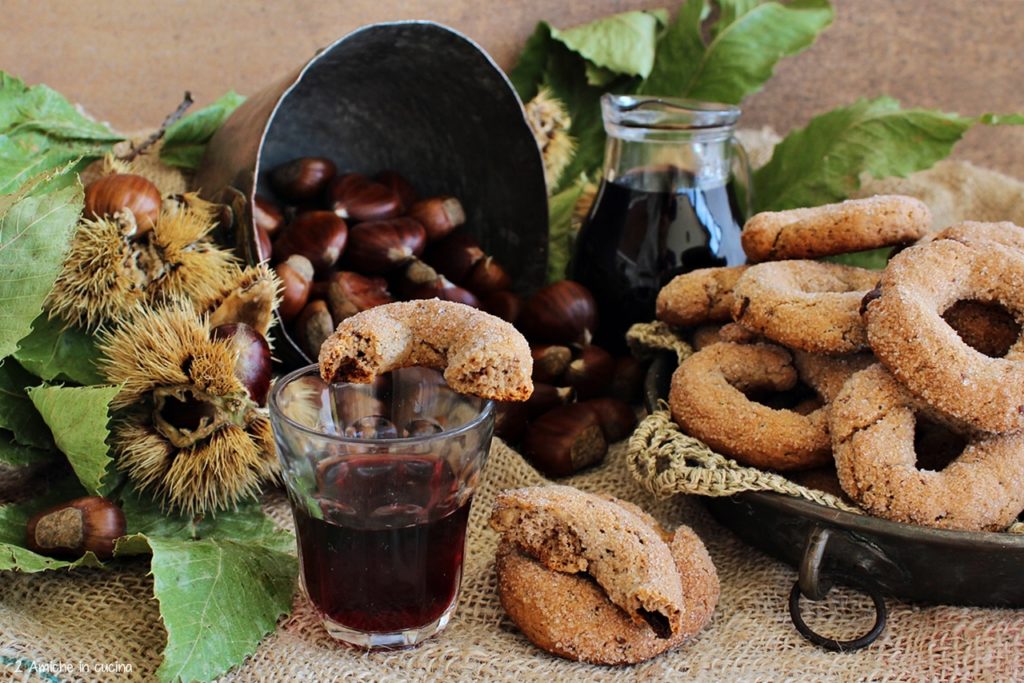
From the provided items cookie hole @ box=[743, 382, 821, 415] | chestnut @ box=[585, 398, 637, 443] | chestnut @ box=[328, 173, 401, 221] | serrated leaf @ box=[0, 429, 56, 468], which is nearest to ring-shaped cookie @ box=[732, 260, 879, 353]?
cookie hole @ box=[743, 382, 821, 415]

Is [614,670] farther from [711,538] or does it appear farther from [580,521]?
[711,538]

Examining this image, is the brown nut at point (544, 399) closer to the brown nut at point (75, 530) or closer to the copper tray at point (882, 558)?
the copper tray at point (882, 558)

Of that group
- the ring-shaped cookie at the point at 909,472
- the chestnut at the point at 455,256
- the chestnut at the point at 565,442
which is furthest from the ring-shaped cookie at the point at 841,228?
the chestnut at the point at 455,256

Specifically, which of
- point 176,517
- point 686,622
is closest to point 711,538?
point 686,622

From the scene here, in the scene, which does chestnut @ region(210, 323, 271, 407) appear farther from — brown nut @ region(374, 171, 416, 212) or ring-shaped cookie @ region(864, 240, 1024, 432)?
ring-shaped cookie @ region(864, 240, 1024, 432)

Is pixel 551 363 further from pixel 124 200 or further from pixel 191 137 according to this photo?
pixel 191 137

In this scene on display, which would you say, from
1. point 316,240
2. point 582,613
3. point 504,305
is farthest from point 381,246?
point 582,613

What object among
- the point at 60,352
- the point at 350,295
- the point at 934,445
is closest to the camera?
the point at 934,445
